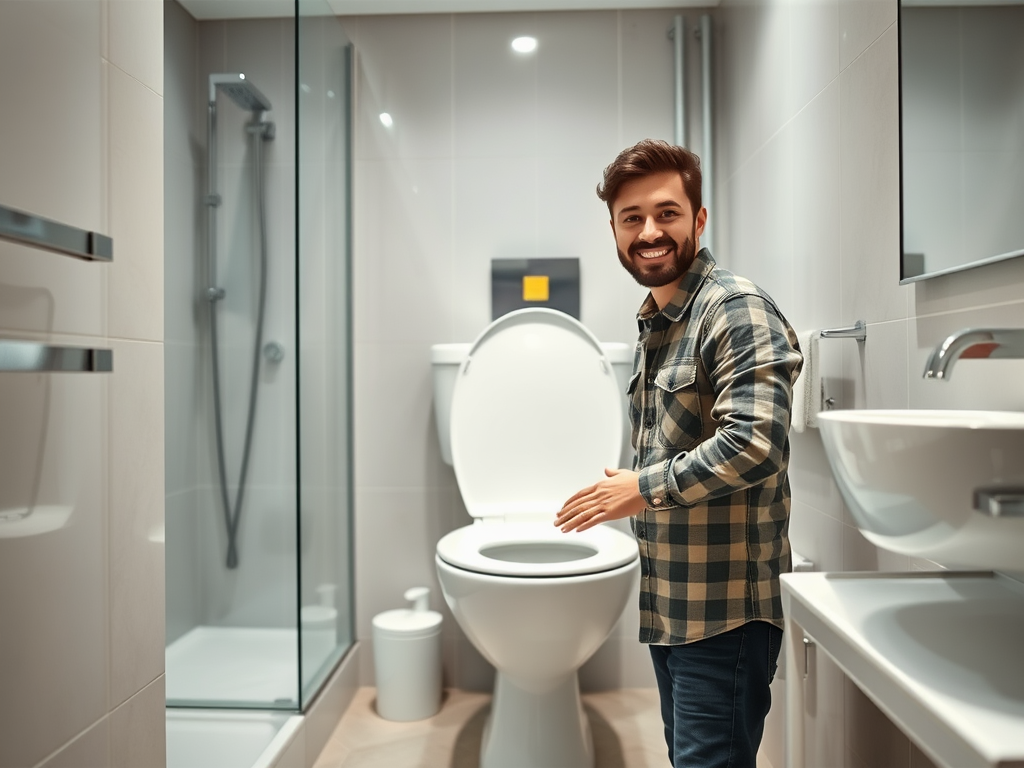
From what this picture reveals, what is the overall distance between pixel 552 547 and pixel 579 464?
26 centimetres

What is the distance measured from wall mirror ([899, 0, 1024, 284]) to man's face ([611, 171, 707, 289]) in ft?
1.00

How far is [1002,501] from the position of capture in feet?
1.61

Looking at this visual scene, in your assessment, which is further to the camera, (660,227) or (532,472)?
(532,472)

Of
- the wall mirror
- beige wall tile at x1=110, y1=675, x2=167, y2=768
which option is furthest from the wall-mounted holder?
beige wall tile at x1=110, y1=675, x2=167, y2=768

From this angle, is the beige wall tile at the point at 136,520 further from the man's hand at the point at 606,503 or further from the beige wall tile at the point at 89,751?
the man's hand at the point at 606,503

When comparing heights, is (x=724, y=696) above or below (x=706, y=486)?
below

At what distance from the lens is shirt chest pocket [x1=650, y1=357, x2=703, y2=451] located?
1.04m

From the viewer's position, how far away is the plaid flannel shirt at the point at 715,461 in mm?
918

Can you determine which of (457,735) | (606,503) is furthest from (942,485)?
(457,735)

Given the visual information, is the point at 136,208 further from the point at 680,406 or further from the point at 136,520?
the point at 680,406

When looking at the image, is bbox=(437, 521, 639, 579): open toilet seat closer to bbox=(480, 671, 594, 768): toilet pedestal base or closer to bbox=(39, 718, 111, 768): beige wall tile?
bbox=(480, 671, 594, 768): toilet pedestal base

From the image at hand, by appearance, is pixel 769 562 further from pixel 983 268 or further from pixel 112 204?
pixel 112 204

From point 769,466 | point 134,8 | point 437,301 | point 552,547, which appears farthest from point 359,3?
point 769,466

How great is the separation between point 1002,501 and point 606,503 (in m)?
0.56
